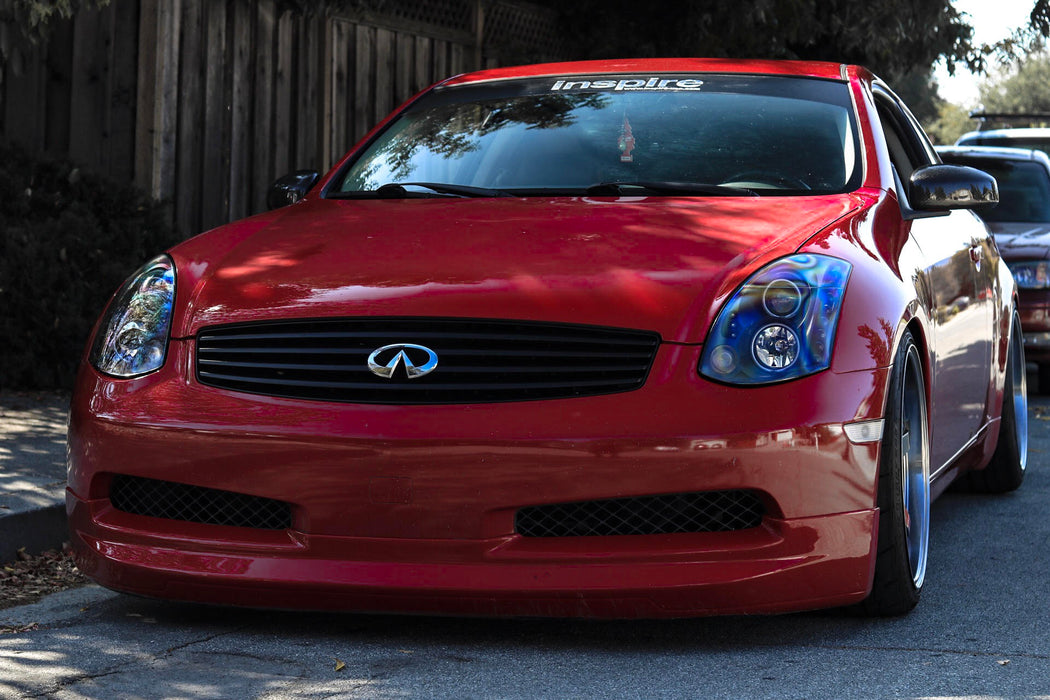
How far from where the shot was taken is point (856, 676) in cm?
364

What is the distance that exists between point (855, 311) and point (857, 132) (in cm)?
129

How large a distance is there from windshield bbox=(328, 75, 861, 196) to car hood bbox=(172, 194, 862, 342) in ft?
1.01

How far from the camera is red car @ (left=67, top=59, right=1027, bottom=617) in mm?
3709

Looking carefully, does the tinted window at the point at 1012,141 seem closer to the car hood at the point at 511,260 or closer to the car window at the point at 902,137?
the car window at the point at 902,137

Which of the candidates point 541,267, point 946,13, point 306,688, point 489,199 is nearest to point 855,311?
point 541,267

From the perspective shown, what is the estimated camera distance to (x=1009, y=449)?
6586 millimetres

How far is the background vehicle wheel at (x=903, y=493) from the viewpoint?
4.03 meters

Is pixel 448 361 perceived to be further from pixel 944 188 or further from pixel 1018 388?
pixel 1018 388

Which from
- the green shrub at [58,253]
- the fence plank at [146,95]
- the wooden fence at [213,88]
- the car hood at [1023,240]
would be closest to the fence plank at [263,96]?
the wooden fence at [213,88]

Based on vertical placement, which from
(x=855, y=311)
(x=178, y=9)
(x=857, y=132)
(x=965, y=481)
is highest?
(x=178, y=9)

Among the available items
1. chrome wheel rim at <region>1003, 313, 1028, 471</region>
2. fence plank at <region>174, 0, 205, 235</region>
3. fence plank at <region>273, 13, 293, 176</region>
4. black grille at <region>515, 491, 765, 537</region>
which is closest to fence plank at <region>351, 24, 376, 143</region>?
fence plank at <region>273, 13, 293, 176</region>

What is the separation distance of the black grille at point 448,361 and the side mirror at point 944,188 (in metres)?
1.52

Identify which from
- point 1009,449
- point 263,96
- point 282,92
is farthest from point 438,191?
point 282,92

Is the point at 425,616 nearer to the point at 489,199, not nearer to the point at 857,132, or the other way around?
the point at 489,199
